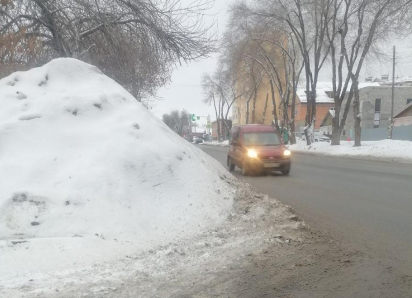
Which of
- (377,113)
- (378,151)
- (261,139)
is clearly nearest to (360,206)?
(261,139)

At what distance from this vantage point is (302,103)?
7625 cm

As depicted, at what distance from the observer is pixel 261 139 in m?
15.7

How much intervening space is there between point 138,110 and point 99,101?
726 millimetres

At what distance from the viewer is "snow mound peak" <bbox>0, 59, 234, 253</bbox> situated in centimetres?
543

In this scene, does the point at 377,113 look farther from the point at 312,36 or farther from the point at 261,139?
the point at 261,139

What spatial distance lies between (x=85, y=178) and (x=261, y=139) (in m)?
10.4

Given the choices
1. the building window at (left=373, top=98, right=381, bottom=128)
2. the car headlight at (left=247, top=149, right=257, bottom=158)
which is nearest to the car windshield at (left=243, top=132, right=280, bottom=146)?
the car headlight at (left=247, top=149, right=257, bottom=158)

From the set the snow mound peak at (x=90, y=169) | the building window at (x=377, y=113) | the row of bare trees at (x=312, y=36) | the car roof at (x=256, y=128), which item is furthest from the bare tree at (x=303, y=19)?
the building window at (x=377, y=113)

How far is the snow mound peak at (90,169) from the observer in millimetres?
5434

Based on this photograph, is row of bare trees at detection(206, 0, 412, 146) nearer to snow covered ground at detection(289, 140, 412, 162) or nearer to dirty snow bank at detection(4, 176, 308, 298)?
snow covered ground at detection(289, 140, 412, 162)

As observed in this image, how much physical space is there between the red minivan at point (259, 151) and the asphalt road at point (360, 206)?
467mm

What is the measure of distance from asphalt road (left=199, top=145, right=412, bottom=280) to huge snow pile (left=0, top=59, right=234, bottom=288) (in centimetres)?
187

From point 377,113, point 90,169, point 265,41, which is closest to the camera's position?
point 90,169

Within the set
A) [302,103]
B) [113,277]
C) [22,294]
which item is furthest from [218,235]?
[302,103]
